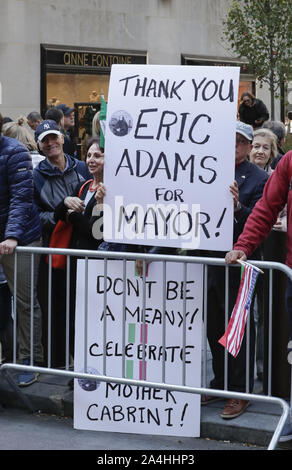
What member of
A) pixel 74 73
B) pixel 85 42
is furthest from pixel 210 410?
pixel 85 42

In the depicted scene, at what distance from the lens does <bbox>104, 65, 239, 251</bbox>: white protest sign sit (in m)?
5.55

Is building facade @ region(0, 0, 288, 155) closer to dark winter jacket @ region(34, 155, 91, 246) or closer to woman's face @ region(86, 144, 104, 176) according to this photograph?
dark winter jacket @ region(34, 155, 91, 246)

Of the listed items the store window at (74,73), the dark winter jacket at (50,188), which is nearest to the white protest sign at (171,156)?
the dark winter jacket at (50,188)

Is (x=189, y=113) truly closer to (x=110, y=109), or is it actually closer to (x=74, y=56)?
(x=110, y=109)

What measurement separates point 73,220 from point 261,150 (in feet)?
5.97

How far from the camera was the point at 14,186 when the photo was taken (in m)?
6.45

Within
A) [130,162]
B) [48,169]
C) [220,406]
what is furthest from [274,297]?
[48,169]

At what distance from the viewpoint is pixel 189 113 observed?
18.4 ft

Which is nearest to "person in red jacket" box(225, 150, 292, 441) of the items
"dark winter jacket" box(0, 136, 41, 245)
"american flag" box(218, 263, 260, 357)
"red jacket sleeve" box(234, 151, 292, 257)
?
"red jacket sleeve" box(234, 151, 292, 257)

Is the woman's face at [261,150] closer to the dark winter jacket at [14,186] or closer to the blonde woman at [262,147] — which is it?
the blonde woman at [262,147]

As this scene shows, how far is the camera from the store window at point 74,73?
19234mm

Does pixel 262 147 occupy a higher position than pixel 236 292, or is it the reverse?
pixel 262 147

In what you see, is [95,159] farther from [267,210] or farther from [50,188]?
[267,210]

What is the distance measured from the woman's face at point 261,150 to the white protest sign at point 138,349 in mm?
2108
